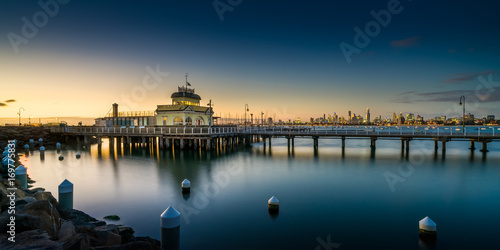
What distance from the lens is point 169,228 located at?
6902mm

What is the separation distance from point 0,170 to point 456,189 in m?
30.9

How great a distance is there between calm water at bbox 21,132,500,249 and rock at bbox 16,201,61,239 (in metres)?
3.91

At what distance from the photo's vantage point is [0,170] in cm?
1802

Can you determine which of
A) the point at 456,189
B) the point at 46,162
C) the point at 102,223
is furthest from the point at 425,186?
the point at 46,162

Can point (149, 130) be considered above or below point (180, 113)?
below

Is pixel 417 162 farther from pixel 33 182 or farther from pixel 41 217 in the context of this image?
pixel 33 182

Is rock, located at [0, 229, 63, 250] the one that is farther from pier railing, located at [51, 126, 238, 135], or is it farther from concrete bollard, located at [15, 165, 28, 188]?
pier railing, located at [51, 126, 238, 135]

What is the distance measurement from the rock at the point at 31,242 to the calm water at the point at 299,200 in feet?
15.0

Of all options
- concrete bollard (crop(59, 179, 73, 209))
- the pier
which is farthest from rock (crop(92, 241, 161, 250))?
the pier

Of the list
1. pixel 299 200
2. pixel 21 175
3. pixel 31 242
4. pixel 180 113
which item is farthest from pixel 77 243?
pixel 180 113

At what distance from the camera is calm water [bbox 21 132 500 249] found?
10203 millimetres

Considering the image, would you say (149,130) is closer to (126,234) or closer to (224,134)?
(224,134)

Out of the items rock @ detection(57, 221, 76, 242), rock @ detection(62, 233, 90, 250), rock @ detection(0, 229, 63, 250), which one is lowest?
rock @ detection(57, 221, 76, 242)

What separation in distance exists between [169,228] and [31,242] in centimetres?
286
